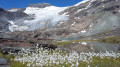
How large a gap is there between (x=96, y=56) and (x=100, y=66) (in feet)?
14.6

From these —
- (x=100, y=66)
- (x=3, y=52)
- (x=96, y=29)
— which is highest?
(x=96, y=29)

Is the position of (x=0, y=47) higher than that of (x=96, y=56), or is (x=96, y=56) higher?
(x=0, y=47)

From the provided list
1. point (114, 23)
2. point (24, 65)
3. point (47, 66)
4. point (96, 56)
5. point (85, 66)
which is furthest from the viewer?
point (114, 23)

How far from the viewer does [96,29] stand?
193 meters

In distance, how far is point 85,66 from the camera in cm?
1166

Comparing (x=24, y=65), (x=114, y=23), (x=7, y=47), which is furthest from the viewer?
(x=114, y=23)

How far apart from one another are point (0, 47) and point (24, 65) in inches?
321

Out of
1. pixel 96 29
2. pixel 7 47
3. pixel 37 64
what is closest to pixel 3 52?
pixel 7 47

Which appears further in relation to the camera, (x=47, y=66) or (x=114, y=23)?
(x=114, y=23)

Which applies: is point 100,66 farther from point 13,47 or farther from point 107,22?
→ point 107,22

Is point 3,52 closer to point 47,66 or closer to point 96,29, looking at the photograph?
point 47,66

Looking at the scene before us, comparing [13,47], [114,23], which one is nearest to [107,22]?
[114,23]

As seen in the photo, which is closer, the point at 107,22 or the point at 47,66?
the point at 47,66

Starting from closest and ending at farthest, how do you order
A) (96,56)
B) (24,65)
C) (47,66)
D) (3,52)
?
(47,66) → (24,65) → (96,56) → (3,52)
